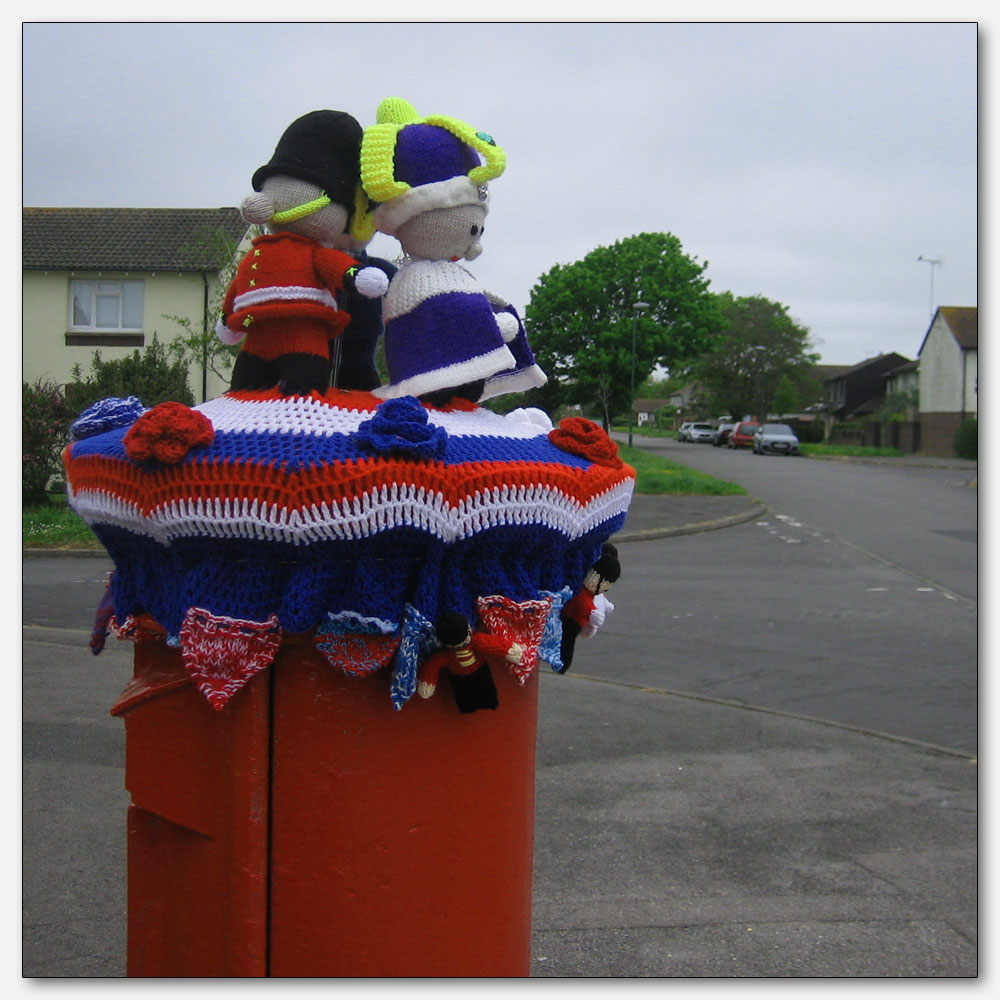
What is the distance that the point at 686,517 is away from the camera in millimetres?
15094

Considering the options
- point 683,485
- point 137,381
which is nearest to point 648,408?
point 683,485

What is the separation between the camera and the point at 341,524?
55.0 inches

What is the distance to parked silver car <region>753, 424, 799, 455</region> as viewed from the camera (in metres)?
36.7

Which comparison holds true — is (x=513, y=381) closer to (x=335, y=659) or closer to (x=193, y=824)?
(x=335, y=659)

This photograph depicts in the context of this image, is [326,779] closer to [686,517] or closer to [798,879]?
[798,879]

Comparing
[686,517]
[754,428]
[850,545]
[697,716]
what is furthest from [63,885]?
[754,428]

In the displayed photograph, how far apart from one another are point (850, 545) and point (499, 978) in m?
11.7

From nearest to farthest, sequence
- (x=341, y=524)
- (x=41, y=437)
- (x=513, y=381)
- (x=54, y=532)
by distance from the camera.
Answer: (x=341, y=524) → (x=513, y=381) → (x=54, y=532) → (x=41, y=437)

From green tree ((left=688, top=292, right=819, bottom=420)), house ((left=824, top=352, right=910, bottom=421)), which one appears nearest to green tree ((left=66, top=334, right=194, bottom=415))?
green tree ((left=688, top=292, right=819, bottom=420))

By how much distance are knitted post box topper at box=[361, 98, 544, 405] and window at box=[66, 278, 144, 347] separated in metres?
19.6

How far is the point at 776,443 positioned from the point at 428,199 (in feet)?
120

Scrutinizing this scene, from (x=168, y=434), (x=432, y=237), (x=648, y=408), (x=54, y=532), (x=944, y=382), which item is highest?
(x=648, y=408)

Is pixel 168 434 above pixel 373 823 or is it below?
above

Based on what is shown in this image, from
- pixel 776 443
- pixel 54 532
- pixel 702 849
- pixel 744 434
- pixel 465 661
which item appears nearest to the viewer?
pixel 465 661
